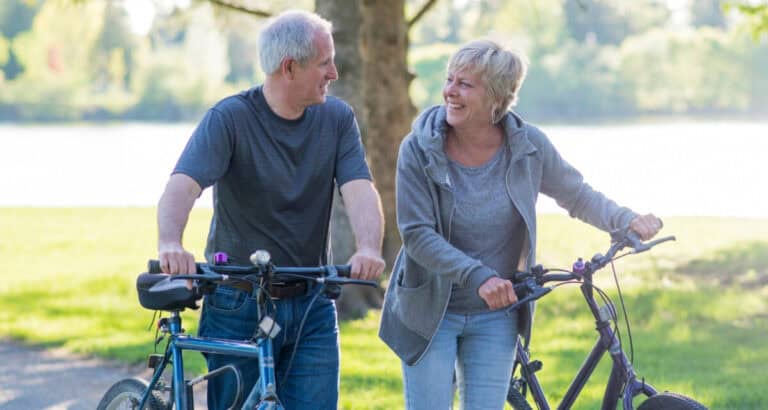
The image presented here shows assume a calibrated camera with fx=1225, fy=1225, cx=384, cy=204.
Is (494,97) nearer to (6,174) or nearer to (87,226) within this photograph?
(87,226)

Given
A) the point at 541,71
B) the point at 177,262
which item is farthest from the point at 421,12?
the point at 541,71

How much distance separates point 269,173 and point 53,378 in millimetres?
4572

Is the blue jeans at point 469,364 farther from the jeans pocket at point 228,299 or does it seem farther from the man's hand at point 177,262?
the man's hand at point 177,262

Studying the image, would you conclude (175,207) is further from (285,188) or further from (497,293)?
(497,293)

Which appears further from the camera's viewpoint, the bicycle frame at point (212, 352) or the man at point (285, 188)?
the man at point (285, 188)

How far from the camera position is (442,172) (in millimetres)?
4012

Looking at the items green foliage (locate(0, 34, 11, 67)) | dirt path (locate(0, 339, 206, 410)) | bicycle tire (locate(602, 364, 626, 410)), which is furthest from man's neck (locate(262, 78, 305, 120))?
green foliage (locate(0, 34, 11, 67))

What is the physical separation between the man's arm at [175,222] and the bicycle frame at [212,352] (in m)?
0.42

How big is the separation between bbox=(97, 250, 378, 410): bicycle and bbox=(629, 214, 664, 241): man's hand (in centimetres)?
92

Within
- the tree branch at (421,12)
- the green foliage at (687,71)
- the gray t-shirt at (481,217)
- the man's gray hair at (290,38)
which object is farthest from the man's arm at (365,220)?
the green foliage at (687,71)

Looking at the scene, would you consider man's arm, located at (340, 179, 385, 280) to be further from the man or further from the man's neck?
the man's neck

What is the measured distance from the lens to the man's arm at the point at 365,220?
4012mm

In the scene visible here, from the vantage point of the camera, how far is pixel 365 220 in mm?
4262

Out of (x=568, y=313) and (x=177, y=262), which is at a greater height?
(x=177, y=262)
